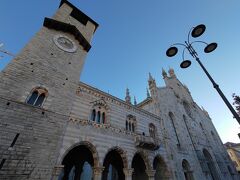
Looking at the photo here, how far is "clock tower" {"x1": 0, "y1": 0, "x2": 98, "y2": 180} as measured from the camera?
21.5 feet

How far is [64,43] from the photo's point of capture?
41.3 ft

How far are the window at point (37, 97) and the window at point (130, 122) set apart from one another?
744cm

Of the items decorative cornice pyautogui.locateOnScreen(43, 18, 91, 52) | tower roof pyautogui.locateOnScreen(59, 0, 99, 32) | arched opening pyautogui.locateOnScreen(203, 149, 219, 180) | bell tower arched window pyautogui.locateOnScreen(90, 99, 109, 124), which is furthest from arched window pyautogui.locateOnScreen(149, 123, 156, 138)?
tower roof pyautogui.locateOnScreen(59, 0, 99, 32)

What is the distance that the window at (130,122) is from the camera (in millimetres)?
12703

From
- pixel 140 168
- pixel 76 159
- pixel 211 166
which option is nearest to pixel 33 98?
pixel 76 159

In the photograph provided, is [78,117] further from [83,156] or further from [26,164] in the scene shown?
[83,156]

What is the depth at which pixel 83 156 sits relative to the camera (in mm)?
11938

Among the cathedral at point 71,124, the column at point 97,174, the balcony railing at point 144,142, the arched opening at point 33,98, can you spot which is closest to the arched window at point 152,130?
the cathedral at point 71,124

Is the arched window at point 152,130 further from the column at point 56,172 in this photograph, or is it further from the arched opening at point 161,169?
the column at point 56,172

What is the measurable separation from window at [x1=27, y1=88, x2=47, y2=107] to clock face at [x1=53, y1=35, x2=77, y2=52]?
4825 mm

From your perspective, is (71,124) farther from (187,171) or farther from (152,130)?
(187,171)

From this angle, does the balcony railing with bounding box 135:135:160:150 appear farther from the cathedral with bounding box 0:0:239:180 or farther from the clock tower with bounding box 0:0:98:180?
the clock tower with bounding box 0:0:98:180

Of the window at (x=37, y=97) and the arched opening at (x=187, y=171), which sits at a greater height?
Result: the window at (x=37, y=97)

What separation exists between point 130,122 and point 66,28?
36.2 ft
